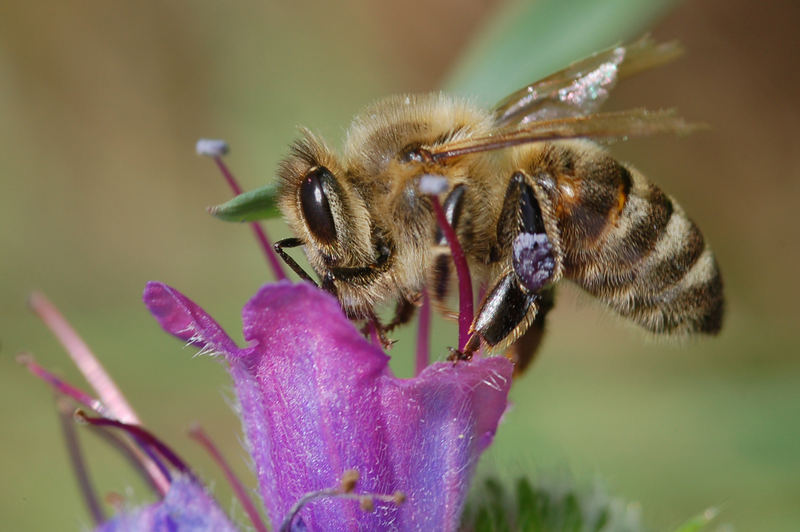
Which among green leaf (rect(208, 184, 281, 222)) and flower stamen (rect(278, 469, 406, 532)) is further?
green leaf (rect(208, 184, 281, 222))

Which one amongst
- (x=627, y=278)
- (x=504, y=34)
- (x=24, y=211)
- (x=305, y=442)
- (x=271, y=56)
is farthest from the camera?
(x=24, y=211)

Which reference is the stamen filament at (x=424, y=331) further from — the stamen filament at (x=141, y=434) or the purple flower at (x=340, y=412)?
the stamen filament at (x=141, y=434)

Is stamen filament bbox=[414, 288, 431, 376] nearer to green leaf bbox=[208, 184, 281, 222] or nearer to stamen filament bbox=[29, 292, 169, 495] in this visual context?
green leaf bbox=[208, 184, 281, 222]

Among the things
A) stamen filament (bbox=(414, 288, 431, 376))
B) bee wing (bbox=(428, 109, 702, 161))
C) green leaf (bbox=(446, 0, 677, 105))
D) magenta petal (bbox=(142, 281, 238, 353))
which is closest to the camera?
bee wing (bbox=(428, 109, 702, 161))

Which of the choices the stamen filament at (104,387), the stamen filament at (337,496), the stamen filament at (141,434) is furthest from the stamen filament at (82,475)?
the stamen filament at (337,496)

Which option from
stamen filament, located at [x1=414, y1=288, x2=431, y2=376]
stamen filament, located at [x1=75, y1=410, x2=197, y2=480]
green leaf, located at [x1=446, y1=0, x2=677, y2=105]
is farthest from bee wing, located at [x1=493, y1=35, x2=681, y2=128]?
stamen filament, located at [x1=75, y1=410, x2=197, y2=480]

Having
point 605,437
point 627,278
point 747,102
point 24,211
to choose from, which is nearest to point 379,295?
point 627,278

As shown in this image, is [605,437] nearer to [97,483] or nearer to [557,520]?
[557,520]
